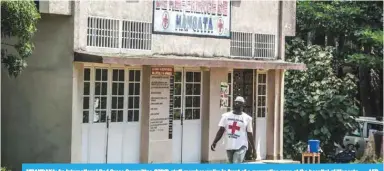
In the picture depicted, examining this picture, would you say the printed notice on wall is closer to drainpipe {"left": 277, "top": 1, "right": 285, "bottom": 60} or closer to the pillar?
the pillar

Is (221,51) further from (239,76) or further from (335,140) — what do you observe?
(335,140)

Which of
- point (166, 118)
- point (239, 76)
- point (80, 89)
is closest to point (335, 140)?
point (239, 76)

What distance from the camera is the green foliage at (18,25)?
10203 millimetres

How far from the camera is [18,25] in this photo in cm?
1034

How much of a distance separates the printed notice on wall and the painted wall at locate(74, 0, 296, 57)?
566 millimetres

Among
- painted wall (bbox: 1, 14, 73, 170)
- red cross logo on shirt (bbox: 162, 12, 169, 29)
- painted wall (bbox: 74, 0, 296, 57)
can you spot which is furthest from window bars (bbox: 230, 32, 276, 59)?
painted wall (bbox: 1, 14, 73, 170)

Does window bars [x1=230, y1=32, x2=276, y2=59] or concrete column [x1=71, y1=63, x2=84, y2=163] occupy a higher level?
window bars [x1=230, y1=32, x2=276, y2=59]

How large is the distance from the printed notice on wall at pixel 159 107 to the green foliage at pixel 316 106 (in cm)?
471

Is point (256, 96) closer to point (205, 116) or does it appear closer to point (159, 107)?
point (205, 116)

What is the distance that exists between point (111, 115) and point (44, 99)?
1263mm

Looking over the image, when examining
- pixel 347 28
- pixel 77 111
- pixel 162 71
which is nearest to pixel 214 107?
pixel 162 71

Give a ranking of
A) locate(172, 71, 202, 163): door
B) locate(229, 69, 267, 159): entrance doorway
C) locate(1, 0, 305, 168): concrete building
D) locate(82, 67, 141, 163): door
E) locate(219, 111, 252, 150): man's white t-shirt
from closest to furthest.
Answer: locate(219, 111, 252, 150): man's white t-shirt
locate(1, 0, 305, 168): concrete building
locate(82, 67, 141, 163): door
locate(172, 71, 202, 163): door
locate(229, 69, 267, 159): entrance doorway

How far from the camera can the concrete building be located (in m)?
12.0

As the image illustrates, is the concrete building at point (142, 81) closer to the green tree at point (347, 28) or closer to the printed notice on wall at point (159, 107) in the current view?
the printed notice on wall at point (159, 107)
